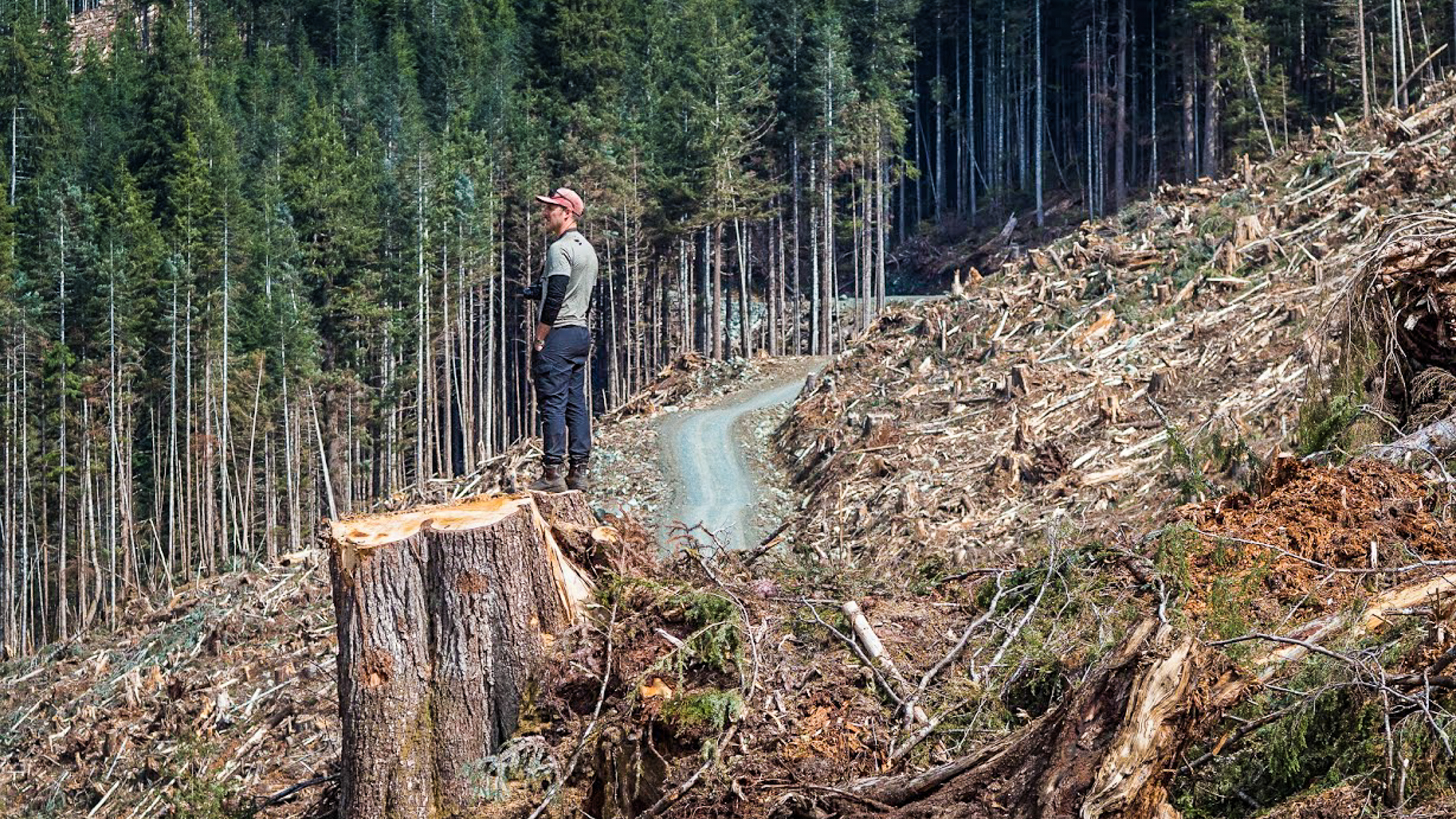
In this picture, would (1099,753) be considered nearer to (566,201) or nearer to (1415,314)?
(1415,314)

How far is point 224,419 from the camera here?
54938mm

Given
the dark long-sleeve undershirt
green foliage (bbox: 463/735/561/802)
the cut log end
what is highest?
the dark long-sleeve undershirt

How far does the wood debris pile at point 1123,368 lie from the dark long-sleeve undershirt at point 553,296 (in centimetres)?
319

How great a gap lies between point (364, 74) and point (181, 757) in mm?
73598

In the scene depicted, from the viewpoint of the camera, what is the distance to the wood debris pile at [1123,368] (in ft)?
41.8

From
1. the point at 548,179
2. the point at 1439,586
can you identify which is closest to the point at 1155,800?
the point at 1439,586

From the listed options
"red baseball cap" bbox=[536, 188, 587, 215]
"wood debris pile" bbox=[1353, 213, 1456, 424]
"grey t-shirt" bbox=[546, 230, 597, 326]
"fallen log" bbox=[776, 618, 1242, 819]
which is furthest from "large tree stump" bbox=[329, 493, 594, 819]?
"wood debris pile" bbox=[1353, 213, 1456, 424]

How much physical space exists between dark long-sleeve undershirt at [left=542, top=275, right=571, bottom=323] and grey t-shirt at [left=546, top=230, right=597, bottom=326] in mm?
26

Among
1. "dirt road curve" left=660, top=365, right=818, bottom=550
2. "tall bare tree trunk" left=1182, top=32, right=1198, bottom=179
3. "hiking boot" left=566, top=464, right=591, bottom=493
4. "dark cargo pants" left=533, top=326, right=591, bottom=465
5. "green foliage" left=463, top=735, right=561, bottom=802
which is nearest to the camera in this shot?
"green foliage" left=463, top=735, right=561, bottom=802

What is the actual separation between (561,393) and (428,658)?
3.16 meters

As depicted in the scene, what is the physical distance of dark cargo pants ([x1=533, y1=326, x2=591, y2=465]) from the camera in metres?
9.02

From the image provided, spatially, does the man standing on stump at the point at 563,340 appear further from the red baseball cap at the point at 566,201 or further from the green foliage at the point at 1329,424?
the green foliage at the point at 1329,424

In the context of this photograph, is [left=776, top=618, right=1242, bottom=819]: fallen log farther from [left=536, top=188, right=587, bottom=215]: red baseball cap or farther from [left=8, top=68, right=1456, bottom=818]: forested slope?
[left=536, top=188, right=587, bottom=215]: red baseball cap

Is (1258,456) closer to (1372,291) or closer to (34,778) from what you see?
(1372,291)
